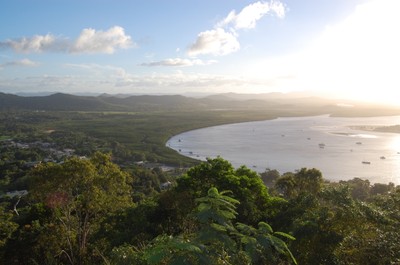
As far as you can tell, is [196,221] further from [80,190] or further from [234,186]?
[234,186]

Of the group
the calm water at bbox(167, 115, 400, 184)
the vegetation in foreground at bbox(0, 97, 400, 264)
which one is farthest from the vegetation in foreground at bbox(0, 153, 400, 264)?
the calm water at bbox(167, 115, 400, 184)

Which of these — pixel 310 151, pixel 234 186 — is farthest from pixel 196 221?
pixel 310 151

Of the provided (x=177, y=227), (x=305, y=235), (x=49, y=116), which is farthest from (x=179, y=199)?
(x=49, y=116)

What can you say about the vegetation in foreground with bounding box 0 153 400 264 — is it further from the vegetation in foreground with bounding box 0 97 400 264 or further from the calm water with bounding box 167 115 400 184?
the calm water with bounding box 167 115 400 184

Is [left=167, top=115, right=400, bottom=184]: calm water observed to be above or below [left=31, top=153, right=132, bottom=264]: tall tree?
below

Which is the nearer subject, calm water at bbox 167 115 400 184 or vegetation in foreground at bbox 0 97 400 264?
vegetation in foreground at bbox 0 97 400 264

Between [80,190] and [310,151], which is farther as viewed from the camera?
[310,151]

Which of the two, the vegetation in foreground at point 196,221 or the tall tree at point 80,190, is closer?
the vegetation in foreground at point 196,221

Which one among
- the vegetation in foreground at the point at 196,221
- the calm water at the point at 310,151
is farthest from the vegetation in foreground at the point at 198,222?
the calm water at the point at 310,151

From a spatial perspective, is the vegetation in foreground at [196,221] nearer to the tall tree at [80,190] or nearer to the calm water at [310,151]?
the tall tree at [80,190]
